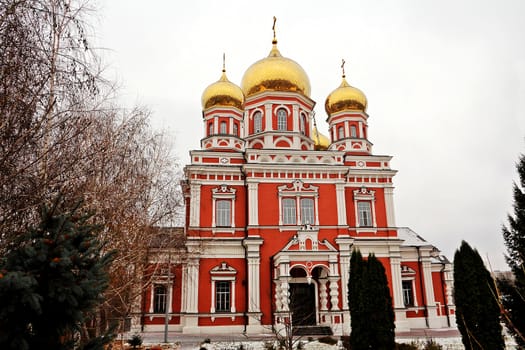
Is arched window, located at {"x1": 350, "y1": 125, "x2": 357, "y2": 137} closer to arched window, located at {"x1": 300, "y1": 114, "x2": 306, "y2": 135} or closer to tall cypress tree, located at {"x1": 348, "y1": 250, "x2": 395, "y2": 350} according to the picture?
arched window, located at {"x1": 300, "y1": 114, "x2": 306, "y2": 135}

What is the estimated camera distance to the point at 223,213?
22500 millimetres

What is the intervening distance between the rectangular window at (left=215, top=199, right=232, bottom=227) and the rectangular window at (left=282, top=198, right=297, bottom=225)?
2809 mm

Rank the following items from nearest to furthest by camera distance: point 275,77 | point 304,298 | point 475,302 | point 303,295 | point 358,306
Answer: point 475,302, point 358,306, point 304,298, point 303,295, point 275,77

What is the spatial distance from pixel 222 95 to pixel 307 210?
8437mm

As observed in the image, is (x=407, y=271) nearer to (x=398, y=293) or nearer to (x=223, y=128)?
(x=398, y=293)

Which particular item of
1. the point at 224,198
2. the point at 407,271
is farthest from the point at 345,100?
the point at 407,271

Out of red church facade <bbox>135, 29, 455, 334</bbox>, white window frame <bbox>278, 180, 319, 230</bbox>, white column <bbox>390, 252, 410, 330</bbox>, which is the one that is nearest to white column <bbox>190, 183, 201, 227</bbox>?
red church facade <bbox>135, 29, 455, 334</bbox>

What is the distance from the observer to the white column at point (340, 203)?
22.5m

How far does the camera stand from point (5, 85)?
5027 millimetres

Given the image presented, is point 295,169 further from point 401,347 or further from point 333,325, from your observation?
point 401,347

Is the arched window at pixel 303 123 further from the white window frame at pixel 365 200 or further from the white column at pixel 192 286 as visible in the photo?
the white column at pixel 192 286

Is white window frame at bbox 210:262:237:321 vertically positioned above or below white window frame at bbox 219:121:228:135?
below

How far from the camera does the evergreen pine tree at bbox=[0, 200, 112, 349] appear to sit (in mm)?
4164

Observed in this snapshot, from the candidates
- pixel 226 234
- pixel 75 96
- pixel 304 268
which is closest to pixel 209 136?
pixel 226 234
